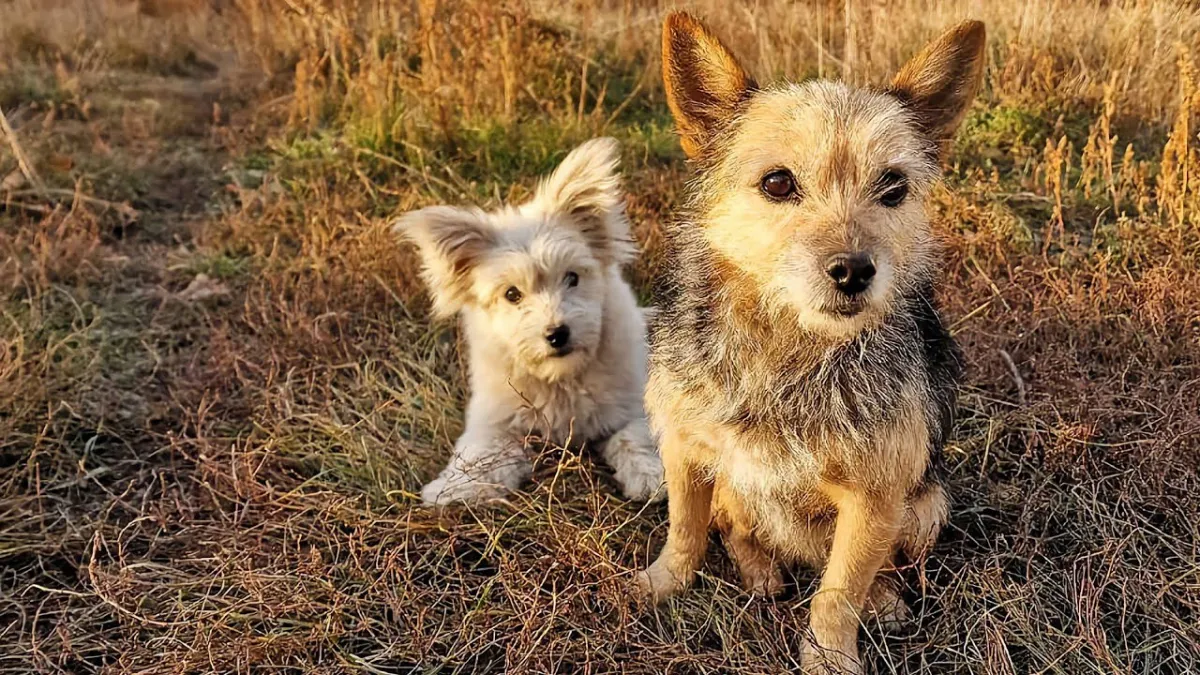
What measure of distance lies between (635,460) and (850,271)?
1757 millimetres

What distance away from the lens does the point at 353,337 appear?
462cm

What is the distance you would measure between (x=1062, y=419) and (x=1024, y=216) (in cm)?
178

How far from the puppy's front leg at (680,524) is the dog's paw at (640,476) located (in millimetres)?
366

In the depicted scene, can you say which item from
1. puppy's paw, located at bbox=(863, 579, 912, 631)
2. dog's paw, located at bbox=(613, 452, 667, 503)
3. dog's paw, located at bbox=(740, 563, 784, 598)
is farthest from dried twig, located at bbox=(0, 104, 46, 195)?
puppy's paw, located at bbox=(863, 579, 912, 631)

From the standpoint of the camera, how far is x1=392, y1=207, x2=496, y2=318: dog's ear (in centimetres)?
361

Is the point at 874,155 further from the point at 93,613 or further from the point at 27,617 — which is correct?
the point at 27,617

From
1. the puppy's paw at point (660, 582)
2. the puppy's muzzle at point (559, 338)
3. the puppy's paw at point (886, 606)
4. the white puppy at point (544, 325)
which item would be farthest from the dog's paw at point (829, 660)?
the puppy's muzzle at point (559, 338)

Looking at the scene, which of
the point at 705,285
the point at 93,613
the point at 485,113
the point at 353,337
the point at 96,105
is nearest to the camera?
the point at 705,285

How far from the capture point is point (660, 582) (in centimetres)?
301

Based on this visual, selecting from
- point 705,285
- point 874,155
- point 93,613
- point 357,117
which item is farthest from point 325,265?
point 874,155

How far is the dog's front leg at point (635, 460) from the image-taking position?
11.6ft

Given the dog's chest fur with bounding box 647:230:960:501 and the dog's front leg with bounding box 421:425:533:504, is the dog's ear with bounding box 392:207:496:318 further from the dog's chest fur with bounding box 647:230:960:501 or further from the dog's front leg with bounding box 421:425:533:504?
the dog's chest fur with bounding box 647:230:960:501

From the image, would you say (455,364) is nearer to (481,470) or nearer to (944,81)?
(481,470)

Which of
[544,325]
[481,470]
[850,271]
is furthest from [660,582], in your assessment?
[850,271]
